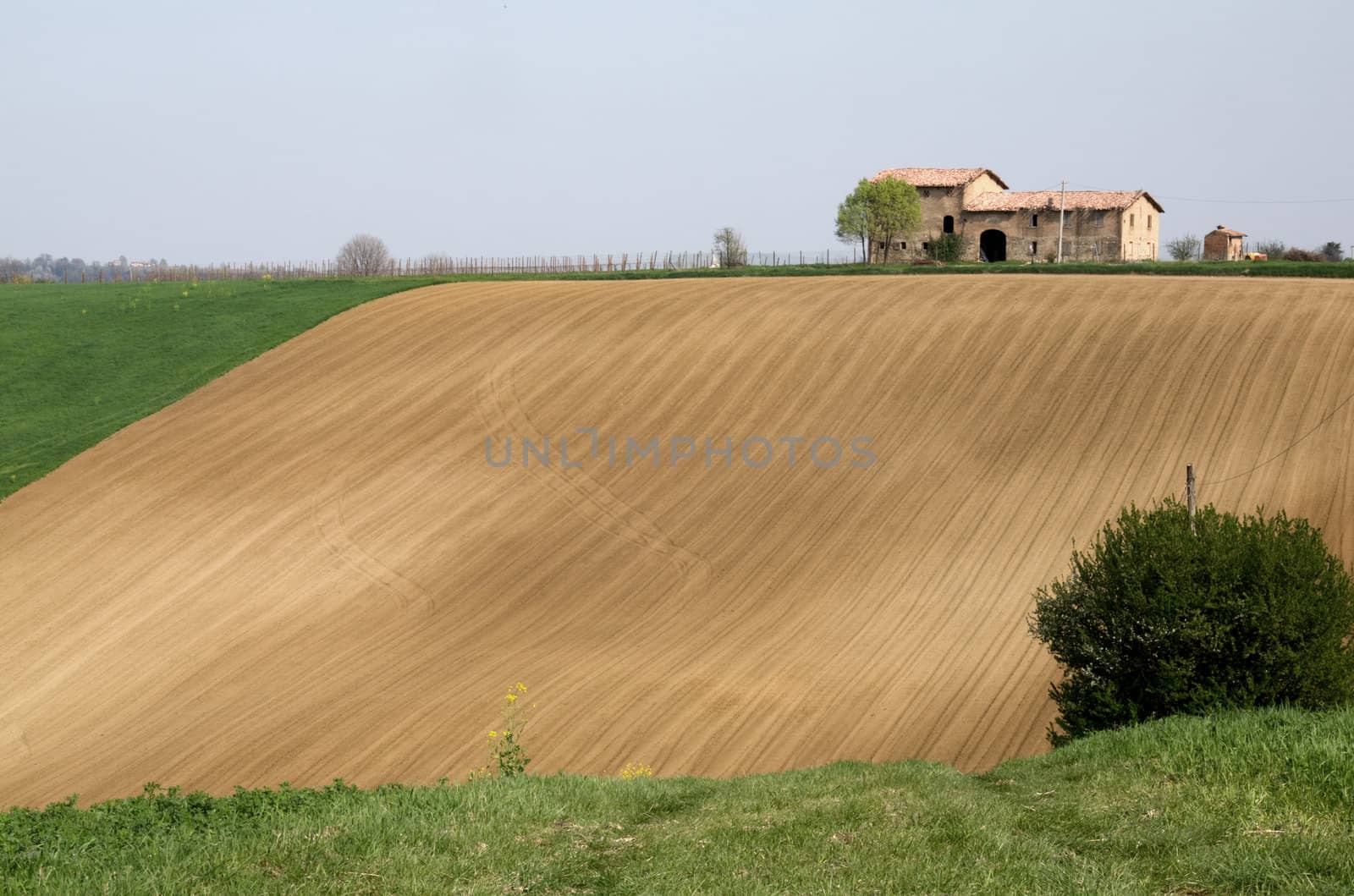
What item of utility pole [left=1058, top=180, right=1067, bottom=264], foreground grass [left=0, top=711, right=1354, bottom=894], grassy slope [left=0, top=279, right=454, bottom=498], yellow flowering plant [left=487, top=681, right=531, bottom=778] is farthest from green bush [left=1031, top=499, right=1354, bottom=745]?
utility pole [left=1058, top=180, right=1067, bottom=264]

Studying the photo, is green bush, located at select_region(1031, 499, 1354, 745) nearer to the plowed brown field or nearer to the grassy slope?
the plowed brown field

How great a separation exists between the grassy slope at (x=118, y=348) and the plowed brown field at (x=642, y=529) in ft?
6.96

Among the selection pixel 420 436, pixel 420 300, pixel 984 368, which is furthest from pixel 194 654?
pixel 420 300

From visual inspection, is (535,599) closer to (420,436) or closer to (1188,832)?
(420,436)

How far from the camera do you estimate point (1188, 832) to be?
9.74m

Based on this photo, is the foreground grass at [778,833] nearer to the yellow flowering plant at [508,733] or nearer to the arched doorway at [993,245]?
the yellow flowering plant at [508,733]

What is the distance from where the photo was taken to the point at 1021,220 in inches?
3073

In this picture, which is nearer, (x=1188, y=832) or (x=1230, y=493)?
(x=1188, y=832)

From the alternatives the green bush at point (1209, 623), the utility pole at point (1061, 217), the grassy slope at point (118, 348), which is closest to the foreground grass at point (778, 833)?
the green bush at point (1209, 623)

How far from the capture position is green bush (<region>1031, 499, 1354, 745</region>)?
1384 cm

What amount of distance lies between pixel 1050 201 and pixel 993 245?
4.85m

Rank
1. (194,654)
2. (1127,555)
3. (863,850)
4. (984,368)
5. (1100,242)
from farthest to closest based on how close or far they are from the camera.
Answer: (1100,242) < (984,368) < (194,654) < (1127,555) < (863,850)

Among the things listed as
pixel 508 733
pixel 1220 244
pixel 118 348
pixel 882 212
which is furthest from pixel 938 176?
pixel 508 733

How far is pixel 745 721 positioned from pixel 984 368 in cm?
1483
